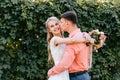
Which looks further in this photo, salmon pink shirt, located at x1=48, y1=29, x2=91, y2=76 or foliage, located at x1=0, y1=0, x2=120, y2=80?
foliage, located at x1=0, y1=0, x2=120, y2=80

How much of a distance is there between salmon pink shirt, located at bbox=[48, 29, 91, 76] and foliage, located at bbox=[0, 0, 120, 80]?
200cm

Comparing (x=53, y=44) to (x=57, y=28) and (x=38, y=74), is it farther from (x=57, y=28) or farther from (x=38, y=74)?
(x=38, y=74)

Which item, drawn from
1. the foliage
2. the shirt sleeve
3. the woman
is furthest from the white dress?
the foliage

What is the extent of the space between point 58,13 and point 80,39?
2216mm

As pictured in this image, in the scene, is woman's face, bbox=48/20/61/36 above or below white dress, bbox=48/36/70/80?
above

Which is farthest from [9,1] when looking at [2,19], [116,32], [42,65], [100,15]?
[116,32]

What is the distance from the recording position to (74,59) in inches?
171

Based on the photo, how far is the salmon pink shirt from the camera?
425 centimetres

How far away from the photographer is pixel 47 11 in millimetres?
6371

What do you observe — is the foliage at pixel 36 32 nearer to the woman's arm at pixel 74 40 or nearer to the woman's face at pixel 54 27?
the woman's face at pixel 54 27

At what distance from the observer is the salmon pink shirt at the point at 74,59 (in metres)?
4.25

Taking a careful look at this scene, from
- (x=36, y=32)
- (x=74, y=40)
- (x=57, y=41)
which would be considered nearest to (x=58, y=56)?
(x=57, y=41)

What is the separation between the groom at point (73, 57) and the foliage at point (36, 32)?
6.18 feet

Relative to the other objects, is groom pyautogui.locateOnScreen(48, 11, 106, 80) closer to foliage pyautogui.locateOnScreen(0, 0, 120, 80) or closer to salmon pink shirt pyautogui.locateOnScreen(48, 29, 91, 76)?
salmon pink shirt pyautogui.locateOnScreen(48, 29, 91, 76)
